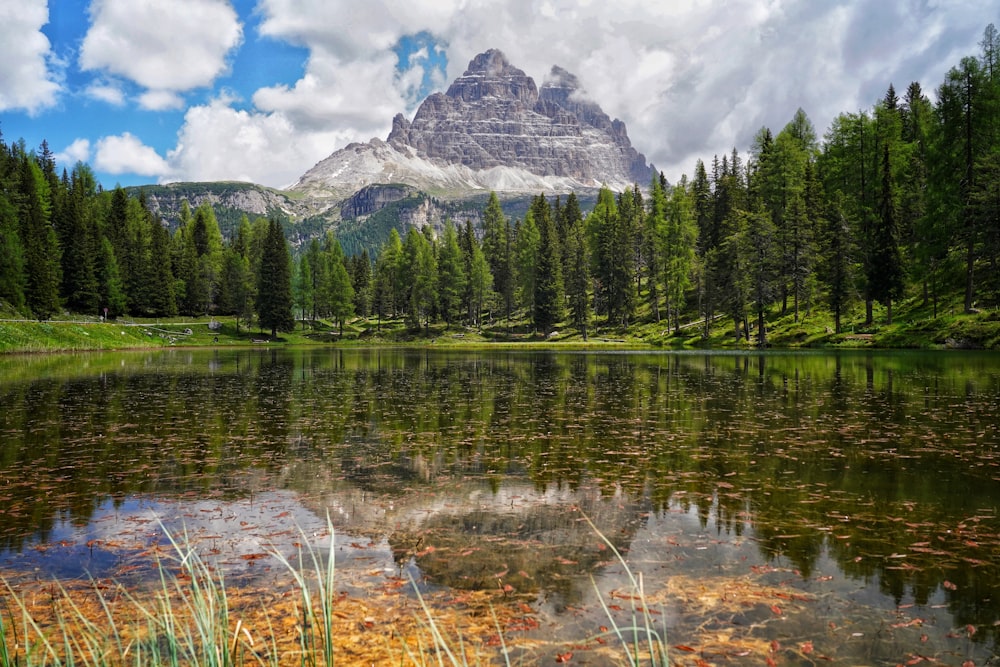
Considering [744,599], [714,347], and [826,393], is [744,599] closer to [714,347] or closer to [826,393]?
[826,393]

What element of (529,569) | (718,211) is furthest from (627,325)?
(529,569)

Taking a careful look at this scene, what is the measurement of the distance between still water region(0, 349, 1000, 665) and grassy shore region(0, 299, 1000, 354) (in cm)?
3409

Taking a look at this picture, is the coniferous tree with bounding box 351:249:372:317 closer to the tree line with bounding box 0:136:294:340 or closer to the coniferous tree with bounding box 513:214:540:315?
the tree line with bounding box 0:136:294:340

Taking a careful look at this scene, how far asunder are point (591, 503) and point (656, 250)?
74364 millimetres

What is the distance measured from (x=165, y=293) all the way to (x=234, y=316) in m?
14.3

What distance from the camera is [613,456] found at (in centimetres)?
1347

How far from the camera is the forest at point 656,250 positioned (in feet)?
167

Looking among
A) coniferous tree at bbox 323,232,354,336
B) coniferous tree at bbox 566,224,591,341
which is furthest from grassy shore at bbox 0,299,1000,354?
coniferous tree at bbox 323,232,354,336

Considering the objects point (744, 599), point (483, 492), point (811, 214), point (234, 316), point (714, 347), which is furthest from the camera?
point (234, 316)

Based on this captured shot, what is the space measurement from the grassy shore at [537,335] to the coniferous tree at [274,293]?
120 inches

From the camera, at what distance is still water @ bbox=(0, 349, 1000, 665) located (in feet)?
20.5

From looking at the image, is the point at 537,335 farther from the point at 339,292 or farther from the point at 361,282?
the point at 361,282

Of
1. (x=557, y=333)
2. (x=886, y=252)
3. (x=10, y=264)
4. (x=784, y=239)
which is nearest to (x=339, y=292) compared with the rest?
(x=557, y=333)

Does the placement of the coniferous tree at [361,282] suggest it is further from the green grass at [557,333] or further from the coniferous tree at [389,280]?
→ the green grass at [557,333]
